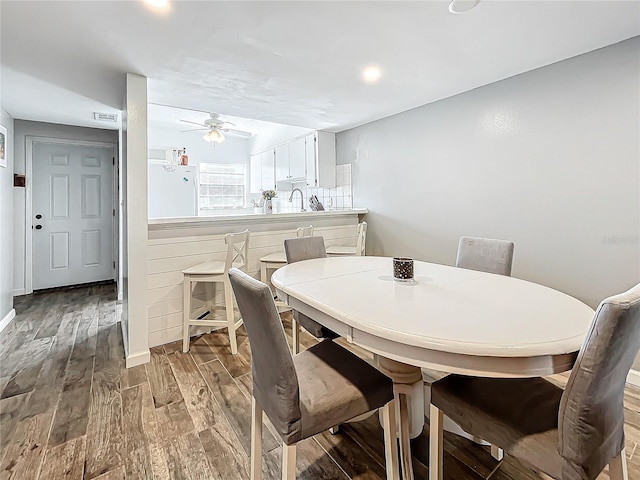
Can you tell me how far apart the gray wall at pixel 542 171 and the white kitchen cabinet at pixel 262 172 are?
7.78 feet

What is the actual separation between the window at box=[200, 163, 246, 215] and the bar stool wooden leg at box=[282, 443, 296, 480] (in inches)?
209

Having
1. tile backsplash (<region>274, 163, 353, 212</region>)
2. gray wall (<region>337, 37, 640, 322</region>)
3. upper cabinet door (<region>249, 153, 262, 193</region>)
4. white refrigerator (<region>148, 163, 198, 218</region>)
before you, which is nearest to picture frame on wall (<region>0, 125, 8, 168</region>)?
white refrigerator (<region>148, 163, 198, 218</region>)

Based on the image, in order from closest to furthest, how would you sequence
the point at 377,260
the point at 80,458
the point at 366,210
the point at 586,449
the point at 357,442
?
the point at 586,449 < the point at 80,458 < the point at 357,442 < the point at 377,260 < the point at 366,210

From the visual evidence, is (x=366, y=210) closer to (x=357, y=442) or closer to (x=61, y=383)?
(x=357, y=442)

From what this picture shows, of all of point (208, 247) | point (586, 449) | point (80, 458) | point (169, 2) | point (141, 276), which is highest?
point (169, 2)

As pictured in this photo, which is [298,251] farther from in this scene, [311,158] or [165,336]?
[311,158]

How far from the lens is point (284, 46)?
203cm

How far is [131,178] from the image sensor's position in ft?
7.61

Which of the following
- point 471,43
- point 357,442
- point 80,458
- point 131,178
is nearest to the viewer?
point 80,458

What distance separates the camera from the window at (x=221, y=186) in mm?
5812

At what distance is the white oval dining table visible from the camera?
35.5 inches

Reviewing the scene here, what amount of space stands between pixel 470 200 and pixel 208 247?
96.9 inches

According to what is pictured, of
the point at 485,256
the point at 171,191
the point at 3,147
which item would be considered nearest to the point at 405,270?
the point at 485,256

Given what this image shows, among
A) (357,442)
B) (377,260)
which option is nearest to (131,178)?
(377,260)
